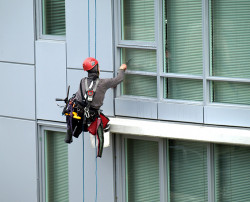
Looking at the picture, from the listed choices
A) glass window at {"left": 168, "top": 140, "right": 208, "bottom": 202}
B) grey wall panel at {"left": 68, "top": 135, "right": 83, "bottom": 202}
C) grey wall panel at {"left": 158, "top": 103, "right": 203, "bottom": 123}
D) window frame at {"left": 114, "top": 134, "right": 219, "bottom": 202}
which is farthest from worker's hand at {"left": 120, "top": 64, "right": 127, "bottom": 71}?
grey wall panel at {"left": 68, "top": 135, "right": 83, "bottom": 202}

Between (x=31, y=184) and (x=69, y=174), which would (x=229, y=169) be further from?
(x=31, y=184)

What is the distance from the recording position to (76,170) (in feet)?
51.0

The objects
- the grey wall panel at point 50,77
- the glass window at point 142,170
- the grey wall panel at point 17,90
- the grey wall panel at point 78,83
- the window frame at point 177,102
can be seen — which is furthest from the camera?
the grey wall panel at point 17,90

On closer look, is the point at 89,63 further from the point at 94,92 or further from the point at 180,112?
the point at 180,112

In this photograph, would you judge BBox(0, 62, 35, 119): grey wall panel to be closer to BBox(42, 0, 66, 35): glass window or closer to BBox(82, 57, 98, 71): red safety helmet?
BBox(42, 0, 66, 35): glass window

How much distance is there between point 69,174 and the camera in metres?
15.7

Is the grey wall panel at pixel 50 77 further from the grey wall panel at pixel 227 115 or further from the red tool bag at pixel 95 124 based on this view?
the grey wall panel at pixel 227 115

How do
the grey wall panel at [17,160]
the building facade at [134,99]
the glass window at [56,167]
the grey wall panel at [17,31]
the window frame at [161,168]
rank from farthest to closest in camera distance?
the grey wall panel at [17,160] < the glass window at [56,167] < the grey wall panel at [17,31] < the window frame at [161,168] < the building facade at [134,99]

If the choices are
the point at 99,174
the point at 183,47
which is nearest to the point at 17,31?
the point at 99,174

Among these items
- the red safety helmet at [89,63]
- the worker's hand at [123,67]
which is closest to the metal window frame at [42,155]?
the worker's hand at [123,67]

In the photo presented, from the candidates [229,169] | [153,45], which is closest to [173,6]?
[153,45]

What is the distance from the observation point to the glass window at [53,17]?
15734 mm

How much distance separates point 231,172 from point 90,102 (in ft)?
9.23

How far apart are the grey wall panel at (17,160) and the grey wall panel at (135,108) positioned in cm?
222
